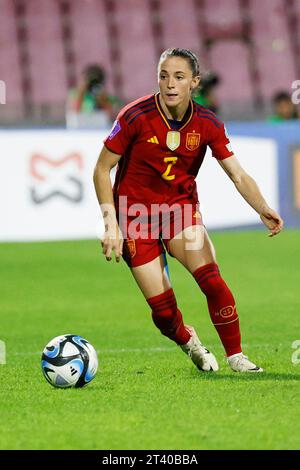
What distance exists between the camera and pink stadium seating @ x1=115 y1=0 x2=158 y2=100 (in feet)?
72.0

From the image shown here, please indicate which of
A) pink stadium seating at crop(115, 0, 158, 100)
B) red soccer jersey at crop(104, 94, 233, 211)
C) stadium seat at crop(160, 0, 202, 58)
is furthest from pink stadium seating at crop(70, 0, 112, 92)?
red soccer jersey at crop(104, 94, 233, 211)

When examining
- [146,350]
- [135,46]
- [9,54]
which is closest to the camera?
[146,350]

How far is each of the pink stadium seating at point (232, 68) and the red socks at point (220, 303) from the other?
15044 mm

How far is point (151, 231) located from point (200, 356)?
826 mm

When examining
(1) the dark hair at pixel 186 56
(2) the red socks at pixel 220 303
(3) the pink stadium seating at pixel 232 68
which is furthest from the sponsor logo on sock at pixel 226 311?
(3) the pink stadium seating at pixel 232 68

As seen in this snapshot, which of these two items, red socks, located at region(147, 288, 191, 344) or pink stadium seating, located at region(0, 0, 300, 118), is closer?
red socks, located at region(147, 288, 191, 344)

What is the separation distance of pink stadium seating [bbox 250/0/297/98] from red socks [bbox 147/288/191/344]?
51.4 feet

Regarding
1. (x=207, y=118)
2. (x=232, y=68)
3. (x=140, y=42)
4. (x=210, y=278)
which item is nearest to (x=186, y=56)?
(x=207, y=118)

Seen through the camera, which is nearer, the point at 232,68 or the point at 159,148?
the point at 159,148

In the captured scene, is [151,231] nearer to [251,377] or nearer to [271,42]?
[251,377]

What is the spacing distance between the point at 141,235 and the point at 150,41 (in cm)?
1577

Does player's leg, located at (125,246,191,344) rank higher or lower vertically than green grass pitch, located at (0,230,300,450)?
higher

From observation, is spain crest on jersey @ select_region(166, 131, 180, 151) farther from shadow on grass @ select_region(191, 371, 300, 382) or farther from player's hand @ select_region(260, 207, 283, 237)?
shadow on grass @ select_region(191, 371, 300, 382)

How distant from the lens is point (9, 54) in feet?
70.3
